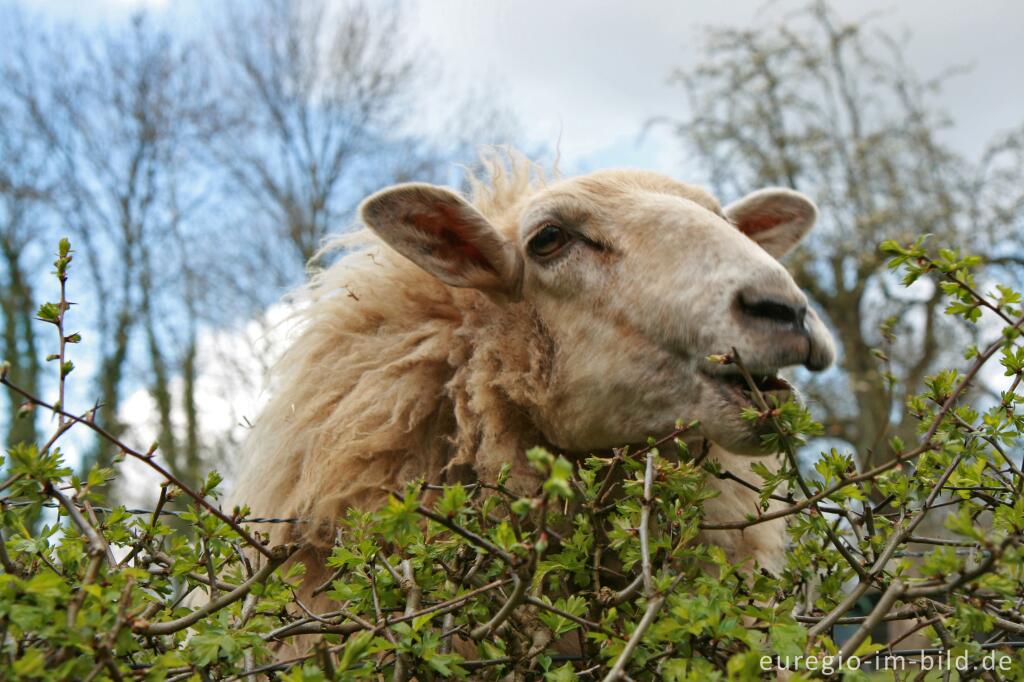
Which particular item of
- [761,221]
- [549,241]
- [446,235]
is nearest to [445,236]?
[446,235]

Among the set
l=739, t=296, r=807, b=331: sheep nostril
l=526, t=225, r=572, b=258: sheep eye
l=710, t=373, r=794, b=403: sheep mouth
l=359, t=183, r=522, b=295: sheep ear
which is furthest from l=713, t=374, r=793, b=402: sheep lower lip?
l=359, t=183, r=522, b=295: sheep ear

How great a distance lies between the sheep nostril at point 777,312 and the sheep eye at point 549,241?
2.43 feet

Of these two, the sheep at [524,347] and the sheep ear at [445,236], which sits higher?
the sheep ear at [445,236]

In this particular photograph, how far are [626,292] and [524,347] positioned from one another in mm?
383

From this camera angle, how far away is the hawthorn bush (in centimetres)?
141

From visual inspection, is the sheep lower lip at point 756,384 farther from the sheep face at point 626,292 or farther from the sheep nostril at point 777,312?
the sheep nostril at point 777,312

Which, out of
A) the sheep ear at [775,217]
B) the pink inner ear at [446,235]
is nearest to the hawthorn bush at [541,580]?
the pink inner ear at [446,235]

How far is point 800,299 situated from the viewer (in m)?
2.35

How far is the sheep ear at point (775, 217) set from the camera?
379cm

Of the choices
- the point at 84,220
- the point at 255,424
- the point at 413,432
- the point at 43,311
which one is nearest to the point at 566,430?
the point at 413,432

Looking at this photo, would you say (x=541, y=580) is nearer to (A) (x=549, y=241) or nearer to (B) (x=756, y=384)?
(B) (x=756, y=384)

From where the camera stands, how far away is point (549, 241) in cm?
292

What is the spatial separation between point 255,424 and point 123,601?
1.85 meters

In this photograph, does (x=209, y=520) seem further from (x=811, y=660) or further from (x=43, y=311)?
(x=811, y=660)
